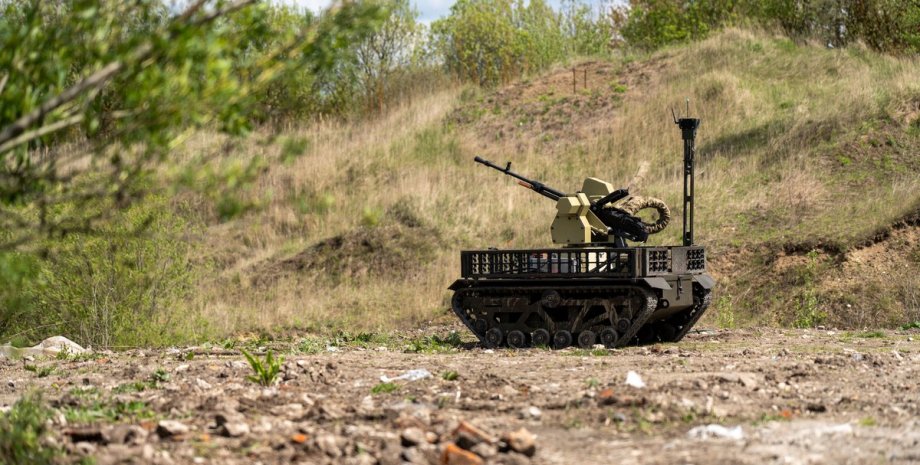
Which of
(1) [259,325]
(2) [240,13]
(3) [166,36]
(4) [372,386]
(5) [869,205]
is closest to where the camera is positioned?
(3) [166,36]

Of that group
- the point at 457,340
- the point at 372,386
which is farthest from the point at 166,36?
the point at 457,340

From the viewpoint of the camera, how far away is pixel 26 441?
845 centimetres

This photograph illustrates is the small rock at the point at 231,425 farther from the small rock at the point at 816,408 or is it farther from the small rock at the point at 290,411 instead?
the small rock at the point at 816,408

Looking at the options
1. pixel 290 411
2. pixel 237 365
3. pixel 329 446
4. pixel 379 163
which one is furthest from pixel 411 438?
pixel 379 163

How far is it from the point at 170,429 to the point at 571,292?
9563 mm

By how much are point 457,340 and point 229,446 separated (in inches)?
451

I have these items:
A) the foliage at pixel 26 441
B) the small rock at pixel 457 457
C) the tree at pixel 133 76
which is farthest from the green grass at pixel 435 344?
the tree at pixel 133 76

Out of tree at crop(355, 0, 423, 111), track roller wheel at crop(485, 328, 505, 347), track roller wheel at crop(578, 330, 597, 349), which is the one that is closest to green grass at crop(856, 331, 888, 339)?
track roller wheel at crop(578, 330, 597, 349)

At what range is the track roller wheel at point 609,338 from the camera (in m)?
18.0

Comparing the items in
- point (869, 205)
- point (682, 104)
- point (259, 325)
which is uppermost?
point (682, 104)

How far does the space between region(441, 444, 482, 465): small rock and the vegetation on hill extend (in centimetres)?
188

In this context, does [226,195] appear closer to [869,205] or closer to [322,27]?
[322,27]

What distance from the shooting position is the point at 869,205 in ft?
90.0

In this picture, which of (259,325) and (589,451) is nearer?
(589,451)
